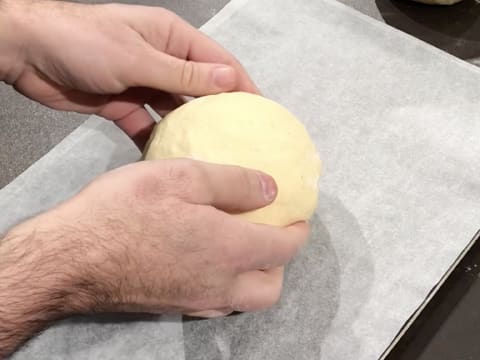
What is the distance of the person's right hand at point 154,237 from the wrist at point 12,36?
340 mm

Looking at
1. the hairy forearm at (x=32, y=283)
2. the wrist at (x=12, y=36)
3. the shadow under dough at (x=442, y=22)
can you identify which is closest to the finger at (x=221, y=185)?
the hairy forearm at (x=32, y=283)

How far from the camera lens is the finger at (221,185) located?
0.68 meters

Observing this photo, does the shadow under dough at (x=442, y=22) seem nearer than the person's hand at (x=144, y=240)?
No

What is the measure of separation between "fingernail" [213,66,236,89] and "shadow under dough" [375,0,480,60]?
603 mm

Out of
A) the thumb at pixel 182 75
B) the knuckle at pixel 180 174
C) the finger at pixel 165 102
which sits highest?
the knuckle at pixel 180 174

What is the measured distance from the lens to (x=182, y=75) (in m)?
0.88

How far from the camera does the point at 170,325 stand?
A: 0.96 metres

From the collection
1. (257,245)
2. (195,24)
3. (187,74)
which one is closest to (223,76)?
(187,74)

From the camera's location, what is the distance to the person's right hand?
0.65 m

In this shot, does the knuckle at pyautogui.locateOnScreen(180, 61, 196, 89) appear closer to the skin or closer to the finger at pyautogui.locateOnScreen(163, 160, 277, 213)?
the skin

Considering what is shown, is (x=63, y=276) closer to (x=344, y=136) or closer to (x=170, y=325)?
(x=170, y=325)

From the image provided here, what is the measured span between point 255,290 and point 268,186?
14 cm

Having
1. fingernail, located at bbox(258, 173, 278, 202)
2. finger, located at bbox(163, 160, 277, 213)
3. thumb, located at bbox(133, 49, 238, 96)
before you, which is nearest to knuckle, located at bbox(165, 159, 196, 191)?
finger, located at bbox(163, 160, 277, 213)

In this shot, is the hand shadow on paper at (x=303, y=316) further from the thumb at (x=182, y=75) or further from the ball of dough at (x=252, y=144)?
Result: the thumb at (x=182, y=75)
